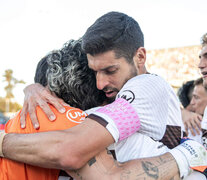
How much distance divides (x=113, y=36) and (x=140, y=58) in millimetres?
348

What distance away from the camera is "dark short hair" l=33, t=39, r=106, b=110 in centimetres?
200

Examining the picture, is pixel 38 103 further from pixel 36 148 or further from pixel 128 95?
pixel 128 95

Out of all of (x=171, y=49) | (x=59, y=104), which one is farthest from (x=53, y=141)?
(x=171, y=49)

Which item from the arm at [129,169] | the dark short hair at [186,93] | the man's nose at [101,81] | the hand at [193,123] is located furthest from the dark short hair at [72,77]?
the dark short hair at [186,93]

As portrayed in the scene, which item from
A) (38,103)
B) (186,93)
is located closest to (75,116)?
(38,103)

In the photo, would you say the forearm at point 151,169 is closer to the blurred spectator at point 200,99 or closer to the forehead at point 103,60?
the forehead at point 103,60

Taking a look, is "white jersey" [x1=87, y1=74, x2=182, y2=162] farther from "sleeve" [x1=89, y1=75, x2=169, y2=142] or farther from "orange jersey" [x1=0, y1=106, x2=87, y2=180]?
"orange jersey" [x1=0, y1=106, x2=87, y2=180]

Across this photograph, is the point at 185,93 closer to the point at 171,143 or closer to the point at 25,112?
the point at 171,143

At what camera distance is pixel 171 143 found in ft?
6.04

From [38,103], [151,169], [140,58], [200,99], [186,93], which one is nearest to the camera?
[151,169]

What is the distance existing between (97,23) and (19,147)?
1.12 m

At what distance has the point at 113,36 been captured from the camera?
6.62 feet

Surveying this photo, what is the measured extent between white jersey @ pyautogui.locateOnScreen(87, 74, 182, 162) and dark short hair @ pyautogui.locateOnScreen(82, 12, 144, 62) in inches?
16.4

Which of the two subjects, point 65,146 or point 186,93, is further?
point 186,93
